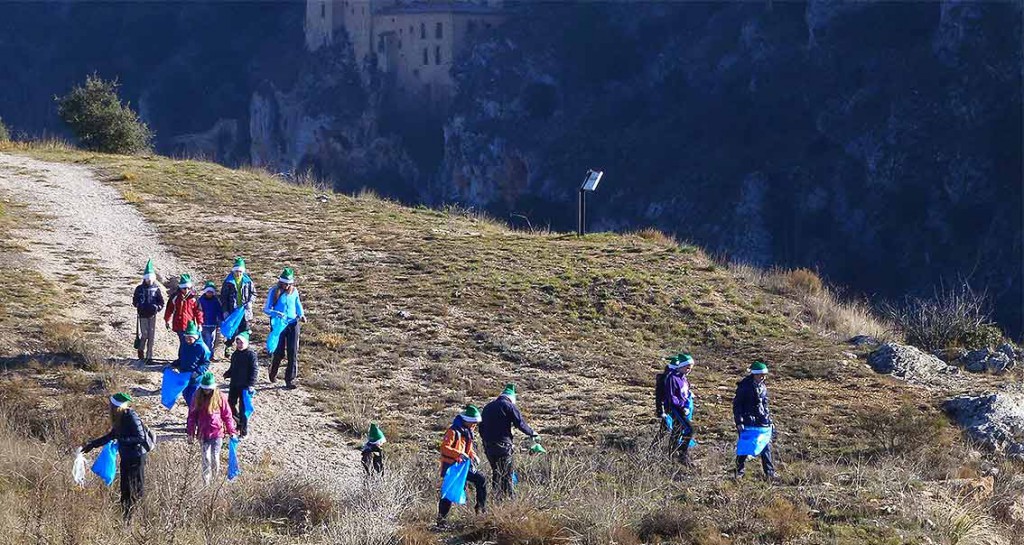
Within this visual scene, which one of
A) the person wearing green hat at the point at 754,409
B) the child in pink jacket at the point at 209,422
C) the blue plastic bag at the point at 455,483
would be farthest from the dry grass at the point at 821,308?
the child in pink jacket at the point at 209,422

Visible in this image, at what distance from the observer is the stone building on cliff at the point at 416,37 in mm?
84562

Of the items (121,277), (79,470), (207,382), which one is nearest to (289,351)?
(207,382)

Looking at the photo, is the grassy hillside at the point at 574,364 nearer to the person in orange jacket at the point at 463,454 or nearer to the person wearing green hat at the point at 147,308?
the person in orange jacket at the point at 463,454

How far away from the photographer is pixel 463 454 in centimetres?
1259

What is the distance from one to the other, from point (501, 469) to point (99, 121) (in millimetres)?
29879

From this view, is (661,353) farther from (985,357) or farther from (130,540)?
(130,540)

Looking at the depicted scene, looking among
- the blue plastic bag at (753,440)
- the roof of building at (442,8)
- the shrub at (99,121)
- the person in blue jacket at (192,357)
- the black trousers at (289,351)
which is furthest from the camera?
the roof of building at (442,8)

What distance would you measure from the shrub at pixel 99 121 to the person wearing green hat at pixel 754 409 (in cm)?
2905

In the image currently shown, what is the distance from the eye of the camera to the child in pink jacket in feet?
43.8

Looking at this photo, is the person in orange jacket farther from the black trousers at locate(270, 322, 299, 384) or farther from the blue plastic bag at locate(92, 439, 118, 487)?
the black trousers at locate(270, 322, 299, 384)

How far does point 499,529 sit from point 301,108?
80.1 meters

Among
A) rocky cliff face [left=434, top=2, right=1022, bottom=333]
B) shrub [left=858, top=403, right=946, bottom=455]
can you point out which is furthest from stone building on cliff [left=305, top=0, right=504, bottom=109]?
shrub [left=858, top=403, right=946, bottom=455]

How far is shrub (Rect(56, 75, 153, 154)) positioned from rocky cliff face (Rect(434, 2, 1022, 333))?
91.7 feet

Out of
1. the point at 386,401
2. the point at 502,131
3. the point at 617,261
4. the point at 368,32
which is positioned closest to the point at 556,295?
the point at 617,261
